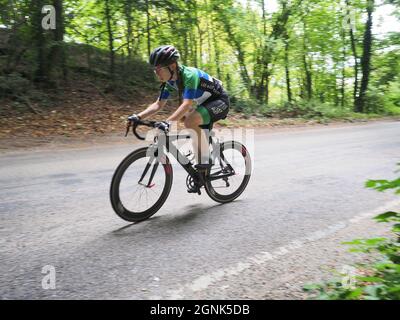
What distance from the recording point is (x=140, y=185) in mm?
4125

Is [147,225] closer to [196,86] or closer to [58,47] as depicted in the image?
[196,86]

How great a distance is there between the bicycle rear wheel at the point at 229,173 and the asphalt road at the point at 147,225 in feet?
0.54

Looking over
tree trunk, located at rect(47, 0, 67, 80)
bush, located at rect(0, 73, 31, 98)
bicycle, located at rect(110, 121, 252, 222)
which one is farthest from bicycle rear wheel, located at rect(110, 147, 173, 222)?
bush, located at rect(0, 73, 31, 98)

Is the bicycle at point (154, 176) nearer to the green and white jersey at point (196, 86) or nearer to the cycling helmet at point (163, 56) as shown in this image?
the green and white jersey at point (196, 86)

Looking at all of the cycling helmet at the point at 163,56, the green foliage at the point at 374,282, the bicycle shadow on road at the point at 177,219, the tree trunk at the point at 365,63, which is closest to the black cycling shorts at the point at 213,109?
the cycling helmet at the point at 163,56

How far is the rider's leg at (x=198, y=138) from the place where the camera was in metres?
4.49

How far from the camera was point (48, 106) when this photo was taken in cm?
1345

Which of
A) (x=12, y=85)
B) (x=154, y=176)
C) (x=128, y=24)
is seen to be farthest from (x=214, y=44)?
(x=154, y=176)

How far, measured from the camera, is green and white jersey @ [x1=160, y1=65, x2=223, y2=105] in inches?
160

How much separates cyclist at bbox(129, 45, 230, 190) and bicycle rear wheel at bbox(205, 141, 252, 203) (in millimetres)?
341

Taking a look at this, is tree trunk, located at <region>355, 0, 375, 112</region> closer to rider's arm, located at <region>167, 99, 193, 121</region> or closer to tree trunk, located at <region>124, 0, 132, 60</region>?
tree trunk, located at <region>124, 0, 132, 60</region>

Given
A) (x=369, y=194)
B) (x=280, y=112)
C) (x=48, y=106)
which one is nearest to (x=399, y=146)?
(x=369, y=194)

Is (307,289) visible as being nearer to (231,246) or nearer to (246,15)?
(231,246)

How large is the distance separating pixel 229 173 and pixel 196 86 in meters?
1.58
